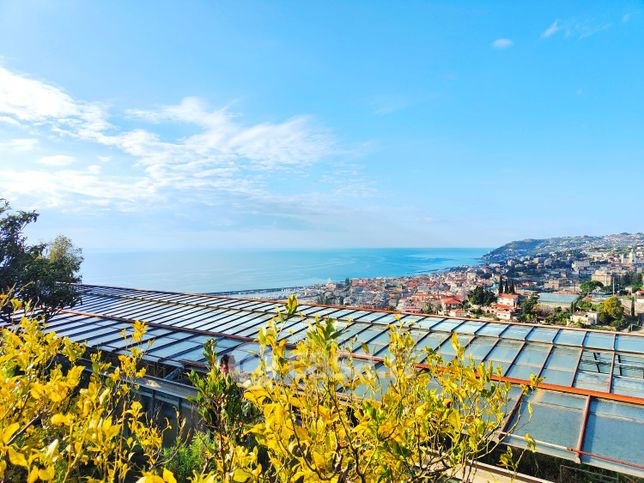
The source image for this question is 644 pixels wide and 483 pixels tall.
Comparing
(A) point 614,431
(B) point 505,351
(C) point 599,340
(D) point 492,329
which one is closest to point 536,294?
(D) point 492,329

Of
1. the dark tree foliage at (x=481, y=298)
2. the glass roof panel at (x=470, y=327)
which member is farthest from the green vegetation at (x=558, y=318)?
the glass roof panel at (x=470, y=327)

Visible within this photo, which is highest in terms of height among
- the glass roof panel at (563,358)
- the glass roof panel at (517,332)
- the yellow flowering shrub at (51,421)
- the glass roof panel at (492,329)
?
the yellow flowering shrub at (51,421)

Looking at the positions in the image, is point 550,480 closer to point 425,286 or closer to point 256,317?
point 256,317

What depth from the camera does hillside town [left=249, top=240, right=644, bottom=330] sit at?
47312mm

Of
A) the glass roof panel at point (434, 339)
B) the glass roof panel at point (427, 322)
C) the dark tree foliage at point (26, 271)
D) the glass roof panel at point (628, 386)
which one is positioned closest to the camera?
the glass roof panel at point (628, 386)

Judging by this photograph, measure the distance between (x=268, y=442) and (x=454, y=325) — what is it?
9099 millimetres

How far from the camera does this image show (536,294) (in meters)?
63.2

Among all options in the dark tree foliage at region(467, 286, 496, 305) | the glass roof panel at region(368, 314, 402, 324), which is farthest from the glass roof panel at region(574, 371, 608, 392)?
the dark tree foliage at region(467, 286, 496, 305)

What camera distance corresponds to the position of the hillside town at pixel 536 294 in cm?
4731

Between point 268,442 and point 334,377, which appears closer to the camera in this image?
point 268,442

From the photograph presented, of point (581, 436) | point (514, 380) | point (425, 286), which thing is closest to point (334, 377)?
point (581, 436)

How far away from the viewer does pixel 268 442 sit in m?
1.57

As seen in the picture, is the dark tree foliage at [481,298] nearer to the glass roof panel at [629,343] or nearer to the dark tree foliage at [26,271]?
the glass roof panel at [629,343]

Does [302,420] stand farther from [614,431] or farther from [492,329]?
[492,329]
